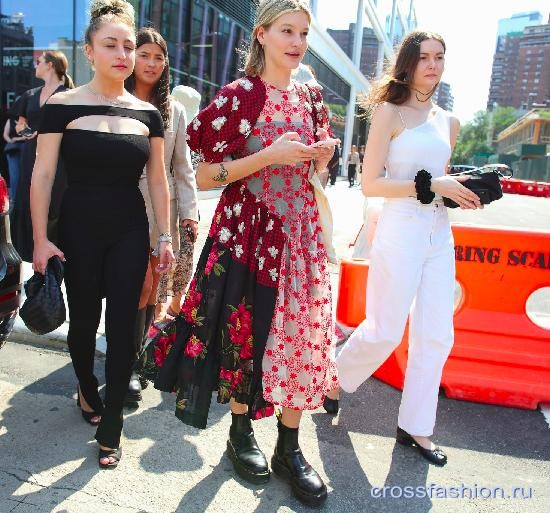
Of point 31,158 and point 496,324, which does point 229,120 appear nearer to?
point 496,324

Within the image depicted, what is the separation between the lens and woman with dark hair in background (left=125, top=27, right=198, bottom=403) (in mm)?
3135

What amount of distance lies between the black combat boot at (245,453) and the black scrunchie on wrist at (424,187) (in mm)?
1340

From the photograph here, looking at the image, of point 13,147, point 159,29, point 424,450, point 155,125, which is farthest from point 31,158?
point 159,29

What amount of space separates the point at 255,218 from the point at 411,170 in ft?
3.03

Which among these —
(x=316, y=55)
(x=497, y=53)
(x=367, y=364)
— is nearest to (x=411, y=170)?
(x=367, y=364)

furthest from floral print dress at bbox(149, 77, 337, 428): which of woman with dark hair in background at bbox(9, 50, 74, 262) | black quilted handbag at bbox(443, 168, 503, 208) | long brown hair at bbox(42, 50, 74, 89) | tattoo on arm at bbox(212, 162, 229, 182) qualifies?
→ long brown hair at bbox(42, 50, 74, 89)

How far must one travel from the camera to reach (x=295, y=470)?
2.45m

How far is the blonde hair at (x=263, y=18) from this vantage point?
7.24 ft

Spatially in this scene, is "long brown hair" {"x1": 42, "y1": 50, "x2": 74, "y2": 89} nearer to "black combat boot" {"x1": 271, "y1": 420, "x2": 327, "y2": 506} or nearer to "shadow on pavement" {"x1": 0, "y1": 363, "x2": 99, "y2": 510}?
"shadow on pavement" {"x1": 0, "y1": 363, "x2": 99, "y2": 510}

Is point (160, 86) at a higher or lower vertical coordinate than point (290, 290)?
higher

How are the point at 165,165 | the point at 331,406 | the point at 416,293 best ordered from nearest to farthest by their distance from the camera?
the point at 416,293 → the point at 331,406 → the point at 165,165

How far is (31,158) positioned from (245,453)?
313 centimetres

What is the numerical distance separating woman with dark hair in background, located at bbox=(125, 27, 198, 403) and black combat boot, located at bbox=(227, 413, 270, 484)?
0.70m

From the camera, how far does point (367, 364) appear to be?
120 inches
